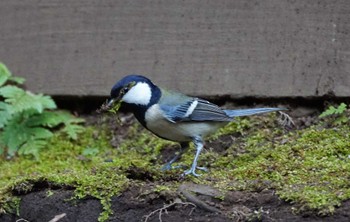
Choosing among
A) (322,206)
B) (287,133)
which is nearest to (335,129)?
(287,133)

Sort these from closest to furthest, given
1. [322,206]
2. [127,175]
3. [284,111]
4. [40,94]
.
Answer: [322,206]
[127,175]
[284,111]
[40,94]

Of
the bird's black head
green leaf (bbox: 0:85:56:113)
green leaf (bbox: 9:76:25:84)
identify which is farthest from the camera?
green leaf (bbox: 9:76:25:84)

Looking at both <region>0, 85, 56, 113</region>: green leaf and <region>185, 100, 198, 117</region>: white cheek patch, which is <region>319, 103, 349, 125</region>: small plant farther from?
<region>0, 85, 56, 113</region>: green leaf

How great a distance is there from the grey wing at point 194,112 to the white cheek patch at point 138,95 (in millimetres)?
110

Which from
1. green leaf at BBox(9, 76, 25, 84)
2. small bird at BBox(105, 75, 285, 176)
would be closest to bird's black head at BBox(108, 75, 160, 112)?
small bird at BBox(105, 75, 285, 176)

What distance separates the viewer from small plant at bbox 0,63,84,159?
485 centimetres

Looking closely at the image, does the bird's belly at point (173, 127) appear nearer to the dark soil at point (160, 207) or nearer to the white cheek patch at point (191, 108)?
the white cheek patch at point (191, 108)

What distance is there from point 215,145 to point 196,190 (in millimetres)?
1295

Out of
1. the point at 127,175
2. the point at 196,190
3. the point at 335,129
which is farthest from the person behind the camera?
the point at 335,129

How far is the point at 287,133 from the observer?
4.55m

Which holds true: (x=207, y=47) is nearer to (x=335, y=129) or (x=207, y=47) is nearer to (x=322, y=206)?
(x=335, y=129)

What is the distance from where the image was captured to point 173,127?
400cm

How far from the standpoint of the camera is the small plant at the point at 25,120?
4.85m

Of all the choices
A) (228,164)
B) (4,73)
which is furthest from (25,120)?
(228,164)
